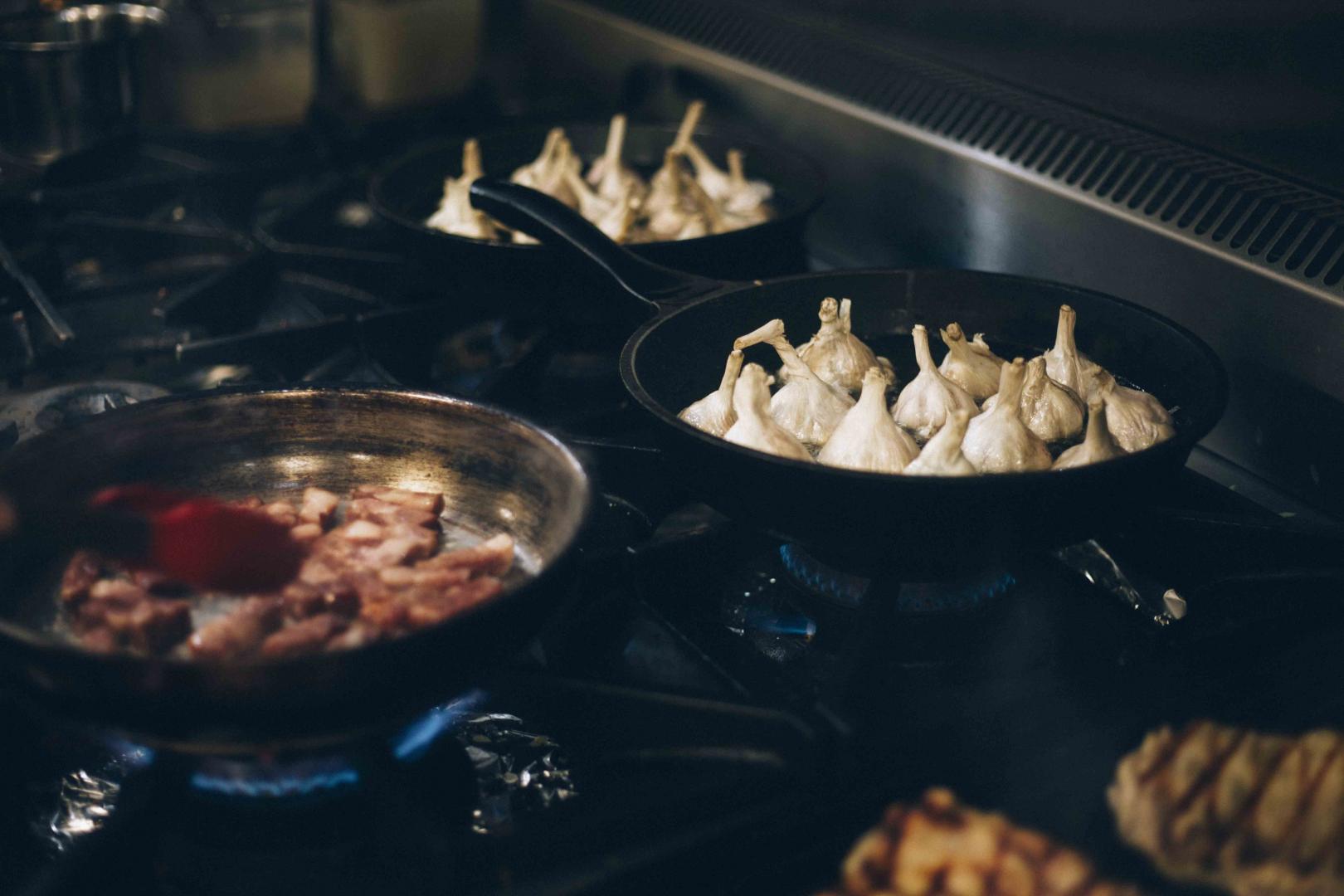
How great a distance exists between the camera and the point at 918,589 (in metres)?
0.98

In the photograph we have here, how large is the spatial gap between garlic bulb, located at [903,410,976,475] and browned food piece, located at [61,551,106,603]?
601mm

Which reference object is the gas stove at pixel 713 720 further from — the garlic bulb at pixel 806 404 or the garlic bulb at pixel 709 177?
the garlic bulb at pixel 709 177

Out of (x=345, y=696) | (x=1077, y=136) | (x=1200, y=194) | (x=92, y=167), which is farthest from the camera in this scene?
(x=92, y=167)

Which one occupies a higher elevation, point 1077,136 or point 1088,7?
point 1088,7

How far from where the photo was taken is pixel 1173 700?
0.82m

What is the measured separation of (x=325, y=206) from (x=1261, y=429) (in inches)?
51.7

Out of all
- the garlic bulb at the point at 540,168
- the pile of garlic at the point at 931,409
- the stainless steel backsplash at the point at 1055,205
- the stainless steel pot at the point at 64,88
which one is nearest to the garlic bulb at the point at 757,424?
the pile of garlic at the point at 931,409

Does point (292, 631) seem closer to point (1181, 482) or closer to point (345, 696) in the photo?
point (345, 696)

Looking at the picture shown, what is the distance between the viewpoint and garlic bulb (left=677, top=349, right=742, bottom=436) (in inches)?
39.4

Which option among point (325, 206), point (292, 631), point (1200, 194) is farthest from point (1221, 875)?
point (325, 206)

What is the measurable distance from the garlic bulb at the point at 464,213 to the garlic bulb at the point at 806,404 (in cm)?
52

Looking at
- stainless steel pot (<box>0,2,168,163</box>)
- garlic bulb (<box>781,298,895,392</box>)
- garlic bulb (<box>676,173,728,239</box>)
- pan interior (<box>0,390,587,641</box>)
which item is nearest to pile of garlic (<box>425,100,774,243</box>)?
garlic bulb (<box>676,173,728,239</box>)

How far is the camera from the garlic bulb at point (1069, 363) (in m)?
1.05

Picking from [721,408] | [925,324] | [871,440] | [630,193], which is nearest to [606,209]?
[630,193]
